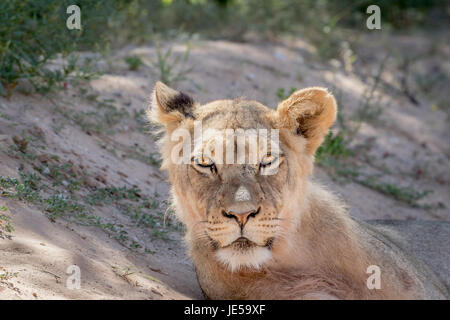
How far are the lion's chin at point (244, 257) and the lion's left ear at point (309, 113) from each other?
940 mm

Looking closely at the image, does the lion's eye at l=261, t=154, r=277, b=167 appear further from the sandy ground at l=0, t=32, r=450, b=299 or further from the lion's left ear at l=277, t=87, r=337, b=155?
the sandy ground at l=0, t=32, r=450, b=299

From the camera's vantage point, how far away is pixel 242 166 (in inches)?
167

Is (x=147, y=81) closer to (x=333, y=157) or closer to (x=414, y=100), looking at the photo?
(x=333, y=157)

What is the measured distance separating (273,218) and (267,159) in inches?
15.8

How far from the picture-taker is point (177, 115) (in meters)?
4.98

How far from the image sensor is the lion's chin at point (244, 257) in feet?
13.5

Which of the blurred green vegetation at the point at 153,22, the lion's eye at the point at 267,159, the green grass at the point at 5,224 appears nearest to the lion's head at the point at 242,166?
the lion's eye at the point at 267,159

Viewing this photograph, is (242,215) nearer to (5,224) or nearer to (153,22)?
(5,224)

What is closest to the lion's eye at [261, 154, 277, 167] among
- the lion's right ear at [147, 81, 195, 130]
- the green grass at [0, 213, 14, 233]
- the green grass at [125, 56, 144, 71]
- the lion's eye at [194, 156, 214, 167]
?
the lion's eye at [194, 156, 214, 167]

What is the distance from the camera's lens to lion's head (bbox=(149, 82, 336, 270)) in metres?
4.09

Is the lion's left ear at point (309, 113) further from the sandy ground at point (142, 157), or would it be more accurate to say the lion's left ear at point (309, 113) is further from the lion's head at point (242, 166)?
the sandy ground at point (142, 157)

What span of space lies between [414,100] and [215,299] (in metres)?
9.44

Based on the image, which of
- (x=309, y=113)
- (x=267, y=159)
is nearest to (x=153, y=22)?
(x=309, y=113)
